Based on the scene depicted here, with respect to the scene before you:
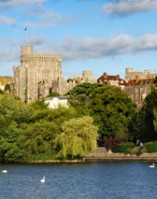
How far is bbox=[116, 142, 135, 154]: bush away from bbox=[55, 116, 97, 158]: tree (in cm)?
611

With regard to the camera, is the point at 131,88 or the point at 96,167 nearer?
the point at 96,167

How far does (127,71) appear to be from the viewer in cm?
13912

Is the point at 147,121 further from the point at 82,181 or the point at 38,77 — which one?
the point at 38,77

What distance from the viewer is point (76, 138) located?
64688mm

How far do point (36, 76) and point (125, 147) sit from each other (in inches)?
2156

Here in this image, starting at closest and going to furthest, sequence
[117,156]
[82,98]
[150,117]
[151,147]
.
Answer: [151,147]
[117,156]
[150,117]
[82,98]

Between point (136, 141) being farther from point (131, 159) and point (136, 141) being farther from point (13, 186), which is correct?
point (13, 186)

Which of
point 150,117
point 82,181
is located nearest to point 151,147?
point 150,117

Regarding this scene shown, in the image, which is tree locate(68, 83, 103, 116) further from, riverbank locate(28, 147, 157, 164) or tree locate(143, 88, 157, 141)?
tree locate(143, 88, 157, 141)

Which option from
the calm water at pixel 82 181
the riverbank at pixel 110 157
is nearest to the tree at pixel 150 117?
the riverbank at pixel 110 157

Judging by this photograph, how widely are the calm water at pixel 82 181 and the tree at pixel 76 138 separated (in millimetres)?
2007

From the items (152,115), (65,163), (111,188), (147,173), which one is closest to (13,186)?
(111,188)

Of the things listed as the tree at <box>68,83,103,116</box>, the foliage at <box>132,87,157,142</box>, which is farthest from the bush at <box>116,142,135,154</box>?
the tree at <box>68,83,103,116</box>

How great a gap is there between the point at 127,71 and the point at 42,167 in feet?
262
